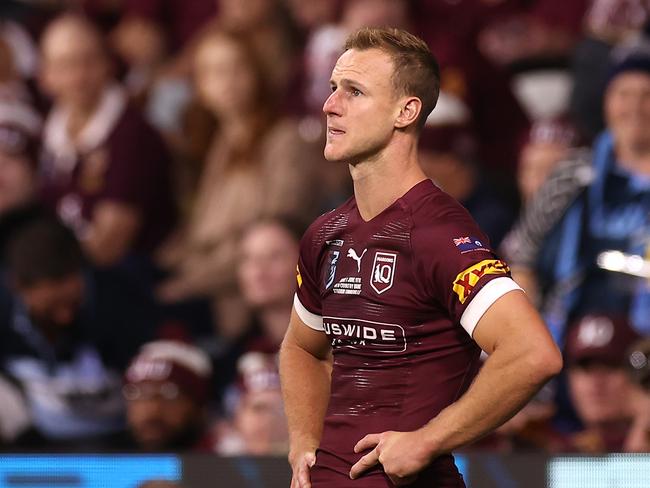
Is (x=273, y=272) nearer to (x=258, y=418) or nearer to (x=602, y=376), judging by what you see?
(x=258, y=418)

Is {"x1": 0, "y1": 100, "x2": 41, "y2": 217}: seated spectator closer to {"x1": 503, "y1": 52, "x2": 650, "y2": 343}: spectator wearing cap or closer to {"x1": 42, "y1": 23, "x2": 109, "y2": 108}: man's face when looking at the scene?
{"x1": 42, "y1": 23, "x2": 109, "y2": 108}: man's face

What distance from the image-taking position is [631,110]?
290 inches

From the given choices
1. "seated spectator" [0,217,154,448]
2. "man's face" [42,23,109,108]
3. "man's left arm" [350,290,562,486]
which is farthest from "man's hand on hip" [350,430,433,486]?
"man's face" [42,23,109,108]

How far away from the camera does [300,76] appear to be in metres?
9.16

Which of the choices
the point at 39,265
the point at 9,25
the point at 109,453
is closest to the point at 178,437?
the point at 39,265

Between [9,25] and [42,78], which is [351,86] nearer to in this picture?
[42,78]

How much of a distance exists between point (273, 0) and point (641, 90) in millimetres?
2910

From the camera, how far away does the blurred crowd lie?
702 centimetres

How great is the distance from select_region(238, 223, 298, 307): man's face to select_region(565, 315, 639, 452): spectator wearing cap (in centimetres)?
176

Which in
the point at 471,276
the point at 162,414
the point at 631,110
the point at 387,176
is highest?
the point at 387,176

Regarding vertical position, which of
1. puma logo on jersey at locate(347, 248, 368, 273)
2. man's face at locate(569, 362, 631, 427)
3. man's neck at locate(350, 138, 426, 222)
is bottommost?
man's face at locate(569, 362, 631, 427)

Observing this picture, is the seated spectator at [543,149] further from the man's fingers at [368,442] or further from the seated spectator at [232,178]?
the man's fingers at [368,442]

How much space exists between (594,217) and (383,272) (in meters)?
4.05

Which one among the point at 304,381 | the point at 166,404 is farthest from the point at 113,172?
the point at 304,381
